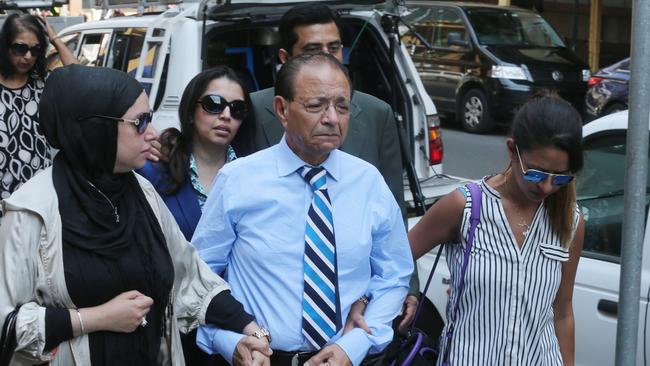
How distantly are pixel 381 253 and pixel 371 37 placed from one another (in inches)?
159

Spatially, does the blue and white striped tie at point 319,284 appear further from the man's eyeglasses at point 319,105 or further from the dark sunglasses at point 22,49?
the dark sunglasses at point 22,49

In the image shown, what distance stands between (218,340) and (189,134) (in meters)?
1.12

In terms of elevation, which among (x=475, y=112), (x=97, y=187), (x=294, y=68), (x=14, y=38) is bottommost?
(x=475, y=112)

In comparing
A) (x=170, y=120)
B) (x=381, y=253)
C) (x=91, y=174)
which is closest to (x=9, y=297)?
(x=91, y=174)

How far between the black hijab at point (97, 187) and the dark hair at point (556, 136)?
1159 millimetres

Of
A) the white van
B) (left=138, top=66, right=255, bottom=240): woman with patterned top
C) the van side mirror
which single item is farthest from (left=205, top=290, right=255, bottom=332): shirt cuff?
the van side mirror

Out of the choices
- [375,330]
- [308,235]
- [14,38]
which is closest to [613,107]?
[14,38]

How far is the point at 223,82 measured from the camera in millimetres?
3908

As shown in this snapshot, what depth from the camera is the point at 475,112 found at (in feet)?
54.5

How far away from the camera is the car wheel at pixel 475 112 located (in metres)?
16.4

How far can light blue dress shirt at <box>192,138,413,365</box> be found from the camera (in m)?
2.96

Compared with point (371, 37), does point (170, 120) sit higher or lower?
lower

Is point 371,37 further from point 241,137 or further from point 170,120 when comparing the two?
point 241,137

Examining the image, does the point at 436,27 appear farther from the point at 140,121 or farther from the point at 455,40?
the point at 140,121
